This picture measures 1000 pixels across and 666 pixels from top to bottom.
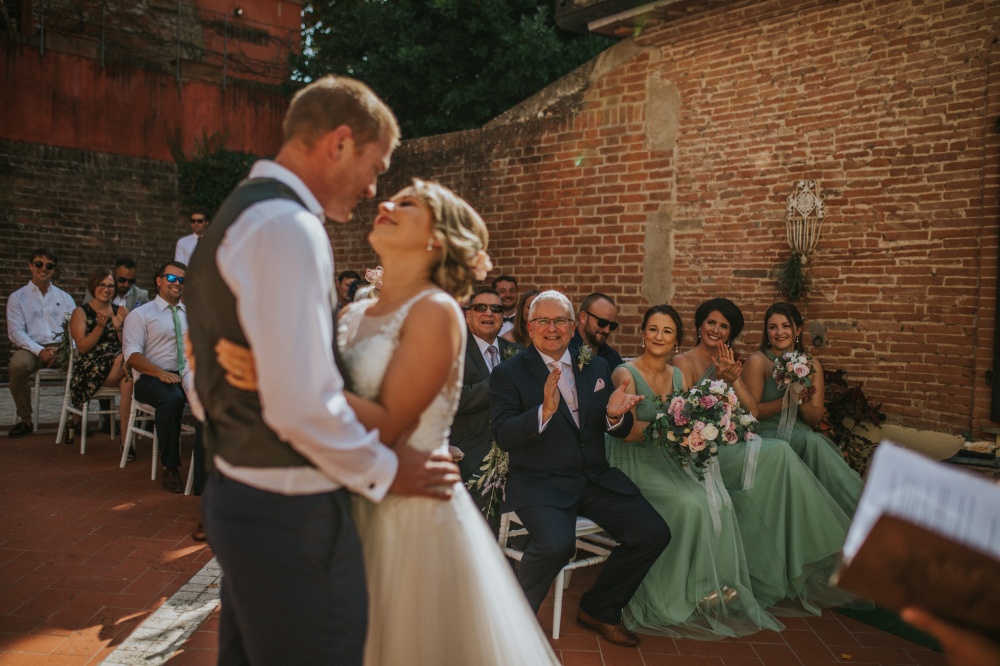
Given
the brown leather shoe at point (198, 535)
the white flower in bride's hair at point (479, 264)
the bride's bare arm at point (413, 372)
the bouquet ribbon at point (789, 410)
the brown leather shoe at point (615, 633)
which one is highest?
the white flower in bride's hair at point (479, 264)

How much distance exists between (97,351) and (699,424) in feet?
20.4

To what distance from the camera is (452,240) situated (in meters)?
2.04

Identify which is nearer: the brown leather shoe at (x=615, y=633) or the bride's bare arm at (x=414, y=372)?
the bride's bare arm at (x=414, y=372)

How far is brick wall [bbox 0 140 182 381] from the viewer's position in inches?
479

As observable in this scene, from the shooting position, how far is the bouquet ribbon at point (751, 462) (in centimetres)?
474

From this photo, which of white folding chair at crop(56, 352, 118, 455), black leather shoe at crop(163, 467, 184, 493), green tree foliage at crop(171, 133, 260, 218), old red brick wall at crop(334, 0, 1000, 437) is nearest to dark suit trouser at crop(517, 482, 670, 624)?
old red brick wall at crop(334, 0, 1000, 437)

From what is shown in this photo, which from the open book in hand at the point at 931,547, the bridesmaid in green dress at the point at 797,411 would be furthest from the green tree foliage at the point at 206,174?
the open book in hand at the point at 931,547

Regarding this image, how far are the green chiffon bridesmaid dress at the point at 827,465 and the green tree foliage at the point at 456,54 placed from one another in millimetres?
8727

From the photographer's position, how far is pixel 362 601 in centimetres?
177

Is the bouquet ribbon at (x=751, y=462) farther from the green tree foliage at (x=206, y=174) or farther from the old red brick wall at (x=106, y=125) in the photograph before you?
the old red brick wall at (x=106, y=125)

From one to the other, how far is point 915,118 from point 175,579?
21.1 feet

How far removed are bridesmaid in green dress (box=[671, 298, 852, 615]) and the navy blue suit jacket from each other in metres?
0.94

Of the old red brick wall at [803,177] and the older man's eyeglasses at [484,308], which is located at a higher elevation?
the old red brick wall at [803,177]

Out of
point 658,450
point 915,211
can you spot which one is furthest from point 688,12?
point 658,450
